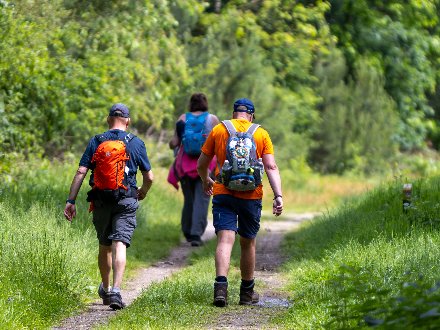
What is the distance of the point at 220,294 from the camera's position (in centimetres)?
902

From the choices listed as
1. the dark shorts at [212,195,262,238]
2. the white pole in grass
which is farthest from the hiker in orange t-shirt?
the white pole in grass

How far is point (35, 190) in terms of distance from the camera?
13.9 m

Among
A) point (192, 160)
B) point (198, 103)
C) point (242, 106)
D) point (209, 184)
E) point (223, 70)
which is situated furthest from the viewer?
point (223, 70)

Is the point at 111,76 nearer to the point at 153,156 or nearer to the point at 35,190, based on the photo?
the point at 153,156

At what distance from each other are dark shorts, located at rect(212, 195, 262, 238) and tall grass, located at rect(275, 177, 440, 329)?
76 centimetres

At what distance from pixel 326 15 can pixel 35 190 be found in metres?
15.3

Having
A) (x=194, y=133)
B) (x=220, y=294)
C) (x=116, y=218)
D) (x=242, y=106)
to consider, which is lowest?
(x=220, y=294)

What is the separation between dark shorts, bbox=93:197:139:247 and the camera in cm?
927

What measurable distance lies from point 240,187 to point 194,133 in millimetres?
4751

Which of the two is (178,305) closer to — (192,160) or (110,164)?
(110,164)

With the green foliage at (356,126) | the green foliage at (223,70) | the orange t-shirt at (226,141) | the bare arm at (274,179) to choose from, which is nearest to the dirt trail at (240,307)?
the bare arm at (274,179)

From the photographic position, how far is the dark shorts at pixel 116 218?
9.27m

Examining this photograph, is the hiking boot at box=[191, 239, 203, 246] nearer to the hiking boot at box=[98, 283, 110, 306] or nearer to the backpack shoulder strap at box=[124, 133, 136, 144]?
the hiking boot at box=[98, 283, 110, 306]

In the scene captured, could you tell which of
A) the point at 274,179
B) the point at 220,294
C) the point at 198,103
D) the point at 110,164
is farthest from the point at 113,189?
the point at 198,103
